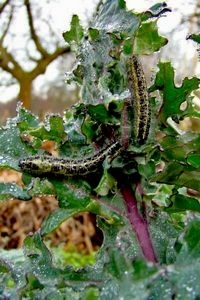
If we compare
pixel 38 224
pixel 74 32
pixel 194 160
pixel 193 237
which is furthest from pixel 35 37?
pixel 193 237

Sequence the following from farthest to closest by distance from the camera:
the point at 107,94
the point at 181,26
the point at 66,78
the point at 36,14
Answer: the point at 36,14 → the point at 181,26 → the point at 66,78 → the point at 107,94

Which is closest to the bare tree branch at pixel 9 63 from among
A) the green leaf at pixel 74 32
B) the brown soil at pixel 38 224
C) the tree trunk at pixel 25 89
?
the tree trunk at pixel 25 89

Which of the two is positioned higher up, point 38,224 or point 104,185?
point 104,185

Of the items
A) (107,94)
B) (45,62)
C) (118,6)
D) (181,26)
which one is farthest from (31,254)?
(45,62)

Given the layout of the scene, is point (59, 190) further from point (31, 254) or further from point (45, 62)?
point (45, 62)

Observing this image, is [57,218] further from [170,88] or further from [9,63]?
[9,63]
